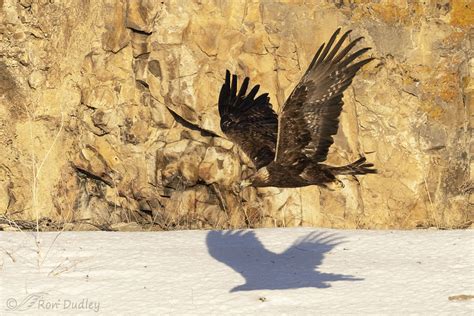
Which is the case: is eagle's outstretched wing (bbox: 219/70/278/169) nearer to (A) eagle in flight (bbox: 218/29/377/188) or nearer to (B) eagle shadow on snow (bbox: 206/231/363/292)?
(A) eagle in flight (bbox: 218/29/377/188)

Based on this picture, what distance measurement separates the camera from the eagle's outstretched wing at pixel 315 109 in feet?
27.2

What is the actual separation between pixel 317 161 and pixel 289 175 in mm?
320

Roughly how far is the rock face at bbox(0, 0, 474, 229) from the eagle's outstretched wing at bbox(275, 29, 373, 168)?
3.06 meters

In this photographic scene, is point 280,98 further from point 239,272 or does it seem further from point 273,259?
point 239,272

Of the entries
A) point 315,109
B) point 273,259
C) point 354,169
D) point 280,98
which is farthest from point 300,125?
point 280,98

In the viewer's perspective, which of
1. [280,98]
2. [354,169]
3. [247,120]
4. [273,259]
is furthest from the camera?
[280,98]

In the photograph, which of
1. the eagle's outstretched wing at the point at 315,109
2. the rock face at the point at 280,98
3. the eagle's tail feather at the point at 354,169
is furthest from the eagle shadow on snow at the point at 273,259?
the rock face at the point at 280,98

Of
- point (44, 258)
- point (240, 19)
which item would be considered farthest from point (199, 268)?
point (240, 19)

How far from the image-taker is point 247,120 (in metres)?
9.74

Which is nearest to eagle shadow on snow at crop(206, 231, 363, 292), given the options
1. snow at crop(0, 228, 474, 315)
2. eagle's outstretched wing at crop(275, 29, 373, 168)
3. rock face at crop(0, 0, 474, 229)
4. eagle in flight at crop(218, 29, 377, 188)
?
snow at crop(0, 228, 474, 315)

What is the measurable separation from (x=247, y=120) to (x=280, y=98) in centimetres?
216

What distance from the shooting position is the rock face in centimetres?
1183

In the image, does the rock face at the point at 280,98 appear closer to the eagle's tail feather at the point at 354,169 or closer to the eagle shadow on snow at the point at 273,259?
the eagle shadow on snow at the point at 273,259

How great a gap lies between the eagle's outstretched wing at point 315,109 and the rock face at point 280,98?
3.06m
